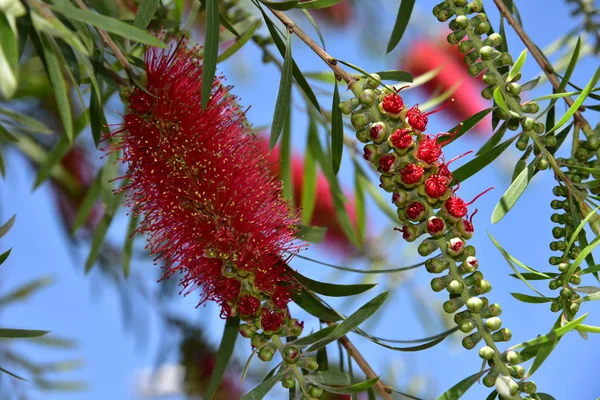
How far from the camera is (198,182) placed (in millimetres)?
776

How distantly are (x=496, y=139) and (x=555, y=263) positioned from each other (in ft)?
0.49

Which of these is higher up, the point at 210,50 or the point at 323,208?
the point at 323,208

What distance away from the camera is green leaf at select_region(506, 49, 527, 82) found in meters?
0.69

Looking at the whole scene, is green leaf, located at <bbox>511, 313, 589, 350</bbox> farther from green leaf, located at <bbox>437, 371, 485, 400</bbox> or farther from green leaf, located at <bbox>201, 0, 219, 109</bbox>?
green leaf, located at <bbox>201, 0, 219, 109</bbox>

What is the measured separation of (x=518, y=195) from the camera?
0.69 m

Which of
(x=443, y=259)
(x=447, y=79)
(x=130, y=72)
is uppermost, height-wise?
(x=447, y=79)

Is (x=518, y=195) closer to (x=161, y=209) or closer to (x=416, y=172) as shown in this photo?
(x=416, y=172)

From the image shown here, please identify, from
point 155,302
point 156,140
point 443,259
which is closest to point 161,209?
point 156,140

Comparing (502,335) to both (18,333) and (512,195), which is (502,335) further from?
(18,333)

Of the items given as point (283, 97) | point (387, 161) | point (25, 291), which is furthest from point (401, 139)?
point (25, 291)

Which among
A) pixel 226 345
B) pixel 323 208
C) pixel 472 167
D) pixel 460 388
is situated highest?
pixel 323 208

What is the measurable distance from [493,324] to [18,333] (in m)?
0.48

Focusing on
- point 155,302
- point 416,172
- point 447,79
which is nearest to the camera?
point 416,172

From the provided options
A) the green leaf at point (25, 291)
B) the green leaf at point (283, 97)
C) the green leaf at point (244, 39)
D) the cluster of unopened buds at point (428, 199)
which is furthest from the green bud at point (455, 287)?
the green leaf at point (25, 291)
